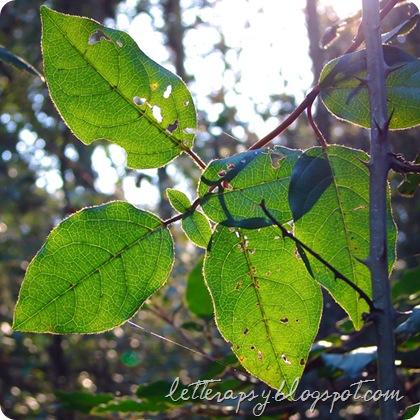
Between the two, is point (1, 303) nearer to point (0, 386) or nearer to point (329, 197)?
point (0, 386)

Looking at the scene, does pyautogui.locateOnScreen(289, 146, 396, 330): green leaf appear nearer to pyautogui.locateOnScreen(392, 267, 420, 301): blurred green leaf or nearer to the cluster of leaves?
the cluster of leaves

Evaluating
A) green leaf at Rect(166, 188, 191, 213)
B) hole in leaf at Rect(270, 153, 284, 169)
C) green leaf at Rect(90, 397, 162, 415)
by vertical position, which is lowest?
green leaf at Rect(90, 397, 162, 415)

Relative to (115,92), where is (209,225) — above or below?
below

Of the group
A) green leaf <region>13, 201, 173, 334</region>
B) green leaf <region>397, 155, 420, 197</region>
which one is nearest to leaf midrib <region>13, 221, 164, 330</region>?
green leaf <region>13, 201, 173, 334</region>

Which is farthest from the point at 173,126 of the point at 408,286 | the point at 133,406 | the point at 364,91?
the point at 408,286

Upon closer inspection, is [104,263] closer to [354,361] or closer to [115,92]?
[115,92]

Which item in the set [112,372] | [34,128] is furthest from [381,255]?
[112,372]

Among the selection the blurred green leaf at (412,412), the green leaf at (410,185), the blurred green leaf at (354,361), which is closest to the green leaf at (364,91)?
the green leaf at (410,185)
